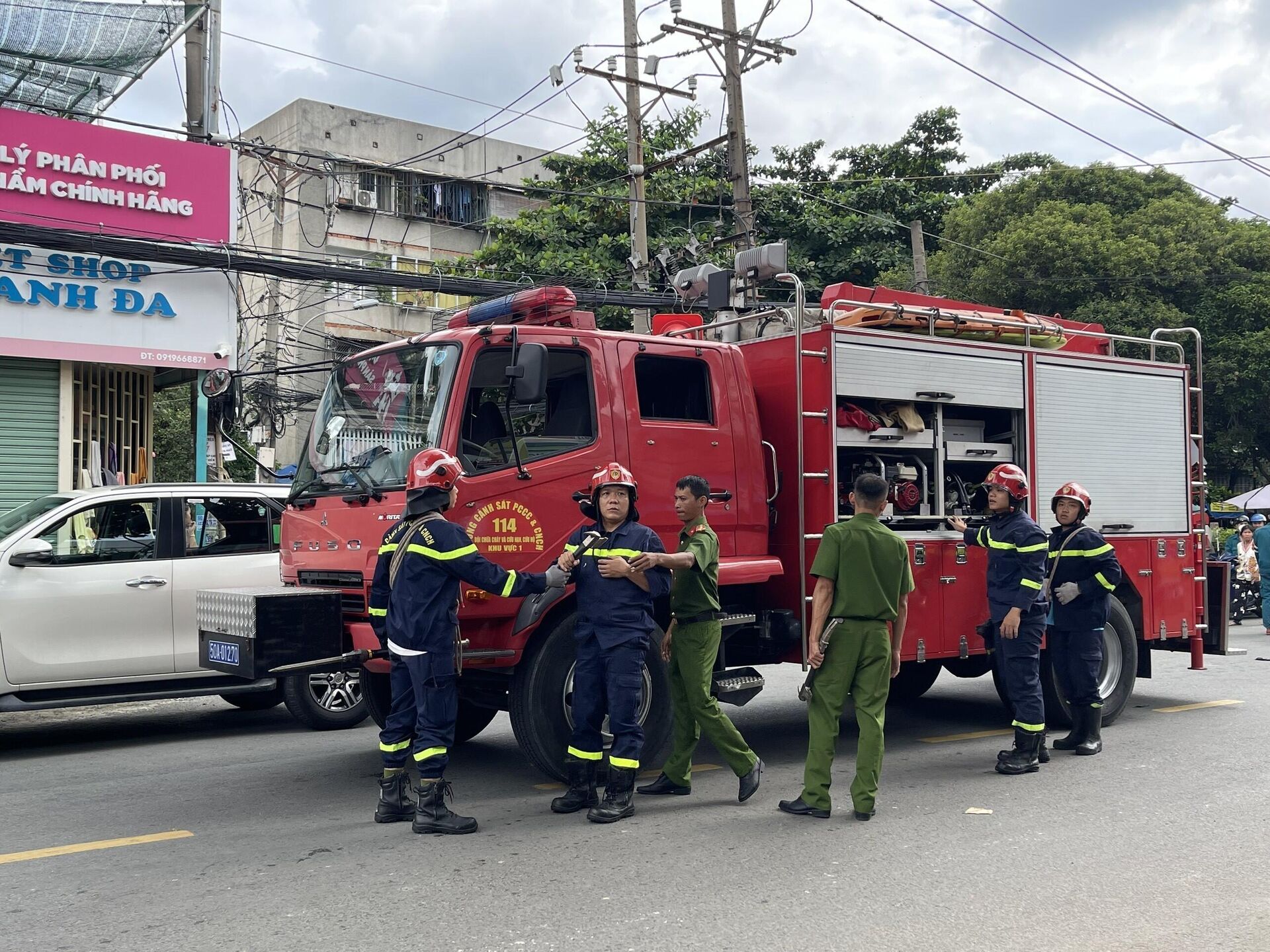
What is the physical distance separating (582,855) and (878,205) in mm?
24604

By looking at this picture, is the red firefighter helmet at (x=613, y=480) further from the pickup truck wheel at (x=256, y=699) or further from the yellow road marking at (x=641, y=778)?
the pickup truck wheel at (x=256, y=699)

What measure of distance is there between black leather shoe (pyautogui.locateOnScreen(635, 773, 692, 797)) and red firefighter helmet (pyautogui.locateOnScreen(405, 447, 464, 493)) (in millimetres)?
2088

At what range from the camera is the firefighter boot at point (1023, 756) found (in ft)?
24.2

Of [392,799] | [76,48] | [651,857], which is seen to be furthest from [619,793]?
[76,48]

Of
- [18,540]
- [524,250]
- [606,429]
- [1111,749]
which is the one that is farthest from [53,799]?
[524,250]

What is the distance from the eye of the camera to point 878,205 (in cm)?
2798

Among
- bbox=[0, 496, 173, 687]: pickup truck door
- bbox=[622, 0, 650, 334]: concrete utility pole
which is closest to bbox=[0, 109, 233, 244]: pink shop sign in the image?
bbox=[622, 0, 650, 334]: concrete utility pole

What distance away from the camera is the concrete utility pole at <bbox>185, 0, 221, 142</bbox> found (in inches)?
585

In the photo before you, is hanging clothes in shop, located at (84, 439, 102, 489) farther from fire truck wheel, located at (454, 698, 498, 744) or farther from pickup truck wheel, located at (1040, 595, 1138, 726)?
pickup truck wheel, located at (1040, 595, 1138, 726)

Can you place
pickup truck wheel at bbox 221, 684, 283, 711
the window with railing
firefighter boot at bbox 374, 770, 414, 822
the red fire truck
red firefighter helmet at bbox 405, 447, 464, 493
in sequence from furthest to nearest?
the window with railing, pickup truck wheel at bbox 221, 684, 283, 711, the red fire truck, firefighter boot at bbox 374, 770, 414, 822, red firefighter helmet at bbox 405, 447, 464, 493

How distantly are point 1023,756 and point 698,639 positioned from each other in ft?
7.83

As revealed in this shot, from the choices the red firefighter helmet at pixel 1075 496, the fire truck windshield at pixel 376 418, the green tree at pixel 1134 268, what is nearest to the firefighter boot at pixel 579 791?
the fire truck windshield at pixel 376 418

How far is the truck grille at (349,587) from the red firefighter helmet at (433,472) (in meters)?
0.80

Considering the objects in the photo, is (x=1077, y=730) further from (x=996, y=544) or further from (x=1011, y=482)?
(x=1011, y=482)
